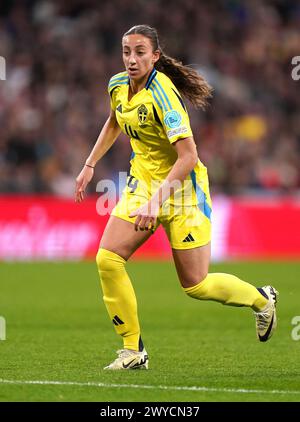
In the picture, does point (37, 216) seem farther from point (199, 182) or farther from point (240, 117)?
point (199, 182)

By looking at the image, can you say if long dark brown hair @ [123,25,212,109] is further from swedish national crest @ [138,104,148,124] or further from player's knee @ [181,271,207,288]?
player's knee @ [181,271,207,288]

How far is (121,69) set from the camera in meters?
20.7

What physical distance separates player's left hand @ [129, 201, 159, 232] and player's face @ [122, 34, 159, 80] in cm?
95

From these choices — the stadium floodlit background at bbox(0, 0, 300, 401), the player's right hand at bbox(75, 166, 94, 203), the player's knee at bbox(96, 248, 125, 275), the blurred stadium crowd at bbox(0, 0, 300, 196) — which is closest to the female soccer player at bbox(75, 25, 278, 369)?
the player's knee at bbox(96, 248, 125, 275)

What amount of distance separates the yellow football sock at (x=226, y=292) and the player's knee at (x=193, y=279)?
22 mm

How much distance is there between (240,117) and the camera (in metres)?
21.0

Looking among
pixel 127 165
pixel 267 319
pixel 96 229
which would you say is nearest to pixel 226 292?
pixel 267 319

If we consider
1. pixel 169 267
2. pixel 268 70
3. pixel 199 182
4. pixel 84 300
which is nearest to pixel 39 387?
pixel 199 182

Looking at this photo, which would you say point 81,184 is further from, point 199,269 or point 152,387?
point 152,387

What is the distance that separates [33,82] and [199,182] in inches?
544

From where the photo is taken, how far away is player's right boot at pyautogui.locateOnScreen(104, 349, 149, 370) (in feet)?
22.5

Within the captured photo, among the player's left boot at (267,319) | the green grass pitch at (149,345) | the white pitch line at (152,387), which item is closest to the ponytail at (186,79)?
the player's left boot at (267,319)

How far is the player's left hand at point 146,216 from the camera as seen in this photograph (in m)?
6.32

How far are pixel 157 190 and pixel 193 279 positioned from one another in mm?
723
